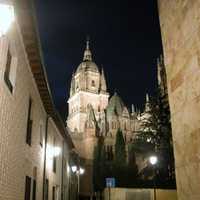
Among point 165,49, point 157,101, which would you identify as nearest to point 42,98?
point 165,49

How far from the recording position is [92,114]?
256 feet

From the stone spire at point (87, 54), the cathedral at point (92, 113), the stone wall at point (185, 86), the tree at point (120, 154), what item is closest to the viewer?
the stone wall at point (185, 86)

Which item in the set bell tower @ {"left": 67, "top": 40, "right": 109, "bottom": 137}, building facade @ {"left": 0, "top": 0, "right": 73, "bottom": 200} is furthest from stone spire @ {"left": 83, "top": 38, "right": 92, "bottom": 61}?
building facade @ {"left": 0, "top": 0, "right": 73, "bottom": 200}

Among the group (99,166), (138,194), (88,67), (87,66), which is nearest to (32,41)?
(138,194)

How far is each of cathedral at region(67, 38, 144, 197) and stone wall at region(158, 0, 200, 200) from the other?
190 feet

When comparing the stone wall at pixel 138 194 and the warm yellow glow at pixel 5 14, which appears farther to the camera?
the stone wall at pixel 138 194

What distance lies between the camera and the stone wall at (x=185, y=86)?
5.14 m

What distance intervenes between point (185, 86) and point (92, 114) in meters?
72.8

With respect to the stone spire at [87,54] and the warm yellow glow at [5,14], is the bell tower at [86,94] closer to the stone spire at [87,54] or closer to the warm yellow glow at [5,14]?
the stone spire at [87,54]

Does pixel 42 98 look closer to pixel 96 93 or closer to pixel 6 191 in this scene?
pixel 6 191

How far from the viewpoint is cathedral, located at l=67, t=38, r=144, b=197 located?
70.2 meters

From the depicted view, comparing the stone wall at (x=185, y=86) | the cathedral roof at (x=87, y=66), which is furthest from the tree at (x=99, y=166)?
the stone wall at (x=185, y=86)

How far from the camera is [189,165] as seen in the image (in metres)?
5.36

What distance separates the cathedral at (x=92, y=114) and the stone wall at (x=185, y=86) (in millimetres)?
57773
